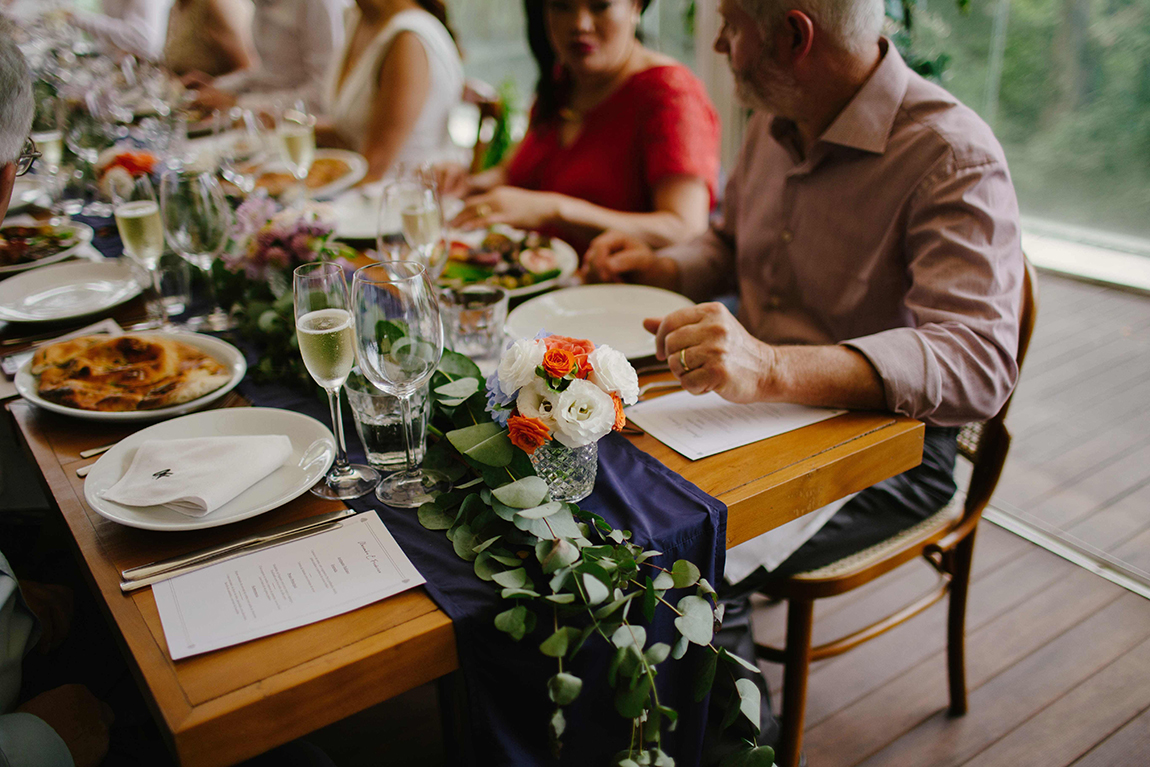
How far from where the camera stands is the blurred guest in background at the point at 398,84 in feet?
8.94

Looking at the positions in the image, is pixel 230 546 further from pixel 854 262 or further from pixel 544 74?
pixel 544 74

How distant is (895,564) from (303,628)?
1.03 metres

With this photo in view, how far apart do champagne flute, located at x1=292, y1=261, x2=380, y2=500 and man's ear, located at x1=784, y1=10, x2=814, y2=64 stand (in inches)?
34.0

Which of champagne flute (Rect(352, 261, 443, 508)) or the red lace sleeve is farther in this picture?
the red lace sleeve

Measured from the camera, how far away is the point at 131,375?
1.17 metres

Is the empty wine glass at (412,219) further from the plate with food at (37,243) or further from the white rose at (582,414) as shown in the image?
the plate with food at (37,243)

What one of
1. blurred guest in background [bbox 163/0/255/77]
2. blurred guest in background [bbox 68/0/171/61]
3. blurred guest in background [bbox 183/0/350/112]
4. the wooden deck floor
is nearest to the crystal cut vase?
the wooden deck floor

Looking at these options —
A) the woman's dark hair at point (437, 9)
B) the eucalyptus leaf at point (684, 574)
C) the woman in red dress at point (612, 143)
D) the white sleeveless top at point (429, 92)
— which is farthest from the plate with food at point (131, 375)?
the woman's dark hair at point (437, 9)

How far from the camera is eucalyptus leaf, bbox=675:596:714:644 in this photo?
80cm

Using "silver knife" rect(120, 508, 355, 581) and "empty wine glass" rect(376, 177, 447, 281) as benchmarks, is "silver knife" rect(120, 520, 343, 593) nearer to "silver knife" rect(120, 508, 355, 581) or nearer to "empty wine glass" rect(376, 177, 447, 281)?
"silver knife" rect(120, 508, 355, 581)

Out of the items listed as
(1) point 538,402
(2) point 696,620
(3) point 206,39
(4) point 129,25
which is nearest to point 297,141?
(1) point 538,402

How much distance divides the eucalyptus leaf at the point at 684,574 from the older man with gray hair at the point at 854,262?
32 cm

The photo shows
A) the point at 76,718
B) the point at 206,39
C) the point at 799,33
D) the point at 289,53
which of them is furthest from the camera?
the point at 206,39

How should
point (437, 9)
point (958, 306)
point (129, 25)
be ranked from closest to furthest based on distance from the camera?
point (958, 306)
point (437, 9)
point (129, 25)
